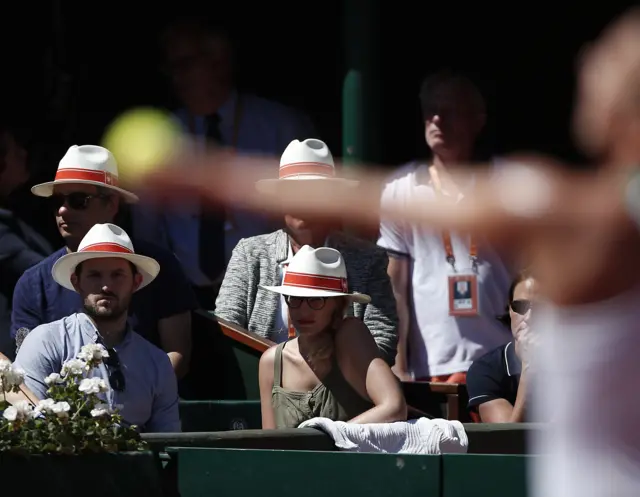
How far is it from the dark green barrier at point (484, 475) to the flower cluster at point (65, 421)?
3.21ft

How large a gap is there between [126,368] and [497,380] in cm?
148


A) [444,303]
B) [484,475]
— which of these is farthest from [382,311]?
[484,475]

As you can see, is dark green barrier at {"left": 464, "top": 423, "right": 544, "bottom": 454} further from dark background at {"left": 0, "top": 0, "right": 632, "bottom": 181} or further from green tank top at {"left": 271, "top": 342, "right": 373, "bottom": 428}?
dark background at {"left": 0, "top": 0, "right": 632, "bottom": 181}

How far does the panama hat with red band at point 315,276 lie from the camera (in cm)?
564

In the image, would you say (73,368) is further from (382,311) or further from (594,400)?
(594,400)

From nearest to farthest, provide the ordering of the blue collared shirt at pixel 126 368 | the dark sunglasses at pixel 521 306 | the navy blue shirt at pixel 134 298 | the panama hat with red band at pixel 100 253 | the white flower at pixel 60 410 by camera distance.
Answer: the white flower at pixel 60 410 < the blue collared shirt at pixel 126 368 < the panama hat with red band at pixel 100 253 < the dark sunglasses at pixel 521 306 < the navy blue shirt at pixel 134 298

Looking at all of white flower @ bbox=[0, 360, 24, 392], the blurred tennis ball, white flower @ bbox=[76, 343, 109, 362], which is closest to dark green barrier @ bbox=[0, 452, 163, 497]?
white flower @ bbox=[0, 360, 24, 392]

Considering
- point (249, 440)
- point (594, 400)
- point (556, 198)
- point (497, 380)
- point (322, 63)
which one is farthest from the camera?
point (322, 63)

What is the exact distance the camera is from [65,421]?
180 inches

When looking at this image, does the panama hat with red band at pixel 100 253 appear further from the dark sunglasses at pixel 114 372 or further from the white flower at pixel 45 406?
the white flower at pixel 45 406

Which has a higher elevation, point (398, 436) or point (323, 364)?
point (323, 364)

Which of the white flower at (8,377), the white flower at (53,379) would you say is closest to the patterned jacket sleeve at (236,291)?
the white flower at (53,379)

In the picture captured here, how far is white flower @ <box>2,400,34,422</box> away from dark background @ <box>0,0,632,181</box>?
13.4ft

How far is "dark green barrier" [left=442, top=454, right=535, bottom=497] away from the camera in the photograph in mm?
4477
